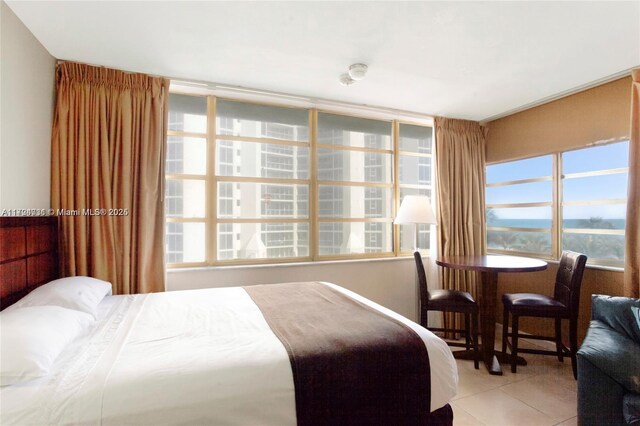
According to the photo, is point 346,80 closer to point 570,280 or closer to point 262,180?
point 262,180

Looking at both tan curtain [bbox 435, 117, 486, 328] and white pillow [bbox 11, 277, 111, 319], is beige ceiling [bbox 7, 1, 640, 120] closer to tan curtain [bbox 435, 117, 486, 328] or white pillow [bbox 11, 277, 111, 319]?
tan curtain [bbox 435, 117, 486, 328]

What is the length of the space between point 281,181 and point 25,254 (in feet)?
6.80

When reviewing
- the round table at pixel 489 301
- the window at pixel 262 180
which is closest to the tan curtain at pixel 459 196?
the round table at pixel 489 301

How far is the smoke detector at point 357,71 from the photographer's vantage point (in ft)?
7.94

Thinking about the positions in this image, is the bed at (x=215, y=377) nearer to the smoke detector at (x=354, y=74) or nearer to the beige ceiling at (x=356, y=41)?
the beige ceiling at (x=356, y=41)

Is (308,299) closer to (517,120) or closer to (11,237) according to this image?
(11,237)

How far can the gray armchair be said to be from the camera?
1588 millimetres

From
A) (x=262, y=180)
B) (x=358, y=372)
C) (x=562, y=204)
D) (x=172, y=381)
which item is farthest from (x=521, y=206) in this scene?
(x=172, y=381)

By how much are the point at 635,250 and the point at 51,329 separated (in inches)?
154

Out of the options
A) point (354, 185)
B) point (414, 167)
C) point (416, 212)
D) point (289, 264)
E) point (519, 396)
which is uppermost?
point (414, 167)

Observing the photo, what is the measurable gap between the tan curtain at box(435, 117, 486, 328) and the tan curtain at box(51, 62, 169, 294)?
3052 mm

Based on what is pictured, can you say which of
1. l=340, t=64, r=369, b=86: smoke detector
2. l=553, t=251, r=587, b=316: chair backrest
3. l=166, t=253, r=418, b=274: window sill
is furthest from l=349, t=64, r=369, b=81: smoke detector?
l=553, t=251, r=587, b=316: chair backrest

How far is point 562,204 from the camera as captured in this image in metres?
3.21

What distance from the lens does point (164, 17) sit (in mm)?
1877
